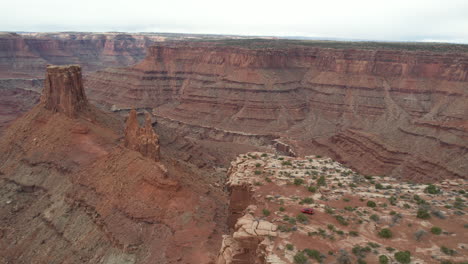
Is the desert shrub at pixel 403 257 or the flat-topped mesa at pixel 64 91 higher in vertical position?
the flat-topped mesa at pixel 64 91

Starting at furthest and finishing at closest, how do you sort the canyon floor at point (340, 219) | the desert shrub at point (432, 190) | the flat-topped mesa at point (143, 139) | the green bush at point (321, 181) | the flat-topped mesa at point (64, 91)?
the flat-topped mesa at point (64, 91) < the flat-topped mesa at point (143, 139) < the green bush at point (321, 181) < the desert shrub at point (432, 190) < the canyon floor at point (340, 219)

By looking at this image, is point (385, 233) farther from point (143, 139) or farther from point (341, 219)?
point (143, 139)

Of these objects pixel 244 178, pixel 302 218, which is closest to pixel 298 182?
pixel 244 178

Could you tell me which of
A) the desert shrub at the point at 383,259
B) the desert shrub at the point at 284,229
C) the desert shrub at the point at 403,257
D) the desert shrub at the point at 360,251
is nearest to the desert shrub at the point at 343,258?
the desert shrub at the point at 360,251

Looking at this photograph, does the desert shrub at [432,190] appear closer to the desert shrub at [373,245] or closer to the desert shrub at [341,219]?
the desert shrub at [341,219]

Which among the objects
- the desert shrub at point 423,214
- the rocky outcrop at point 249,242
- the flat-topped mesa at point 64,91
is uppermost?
the flat-topped mesa at point 64,91

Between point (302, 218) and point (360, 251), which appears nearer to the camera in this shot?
point (360, 251)
